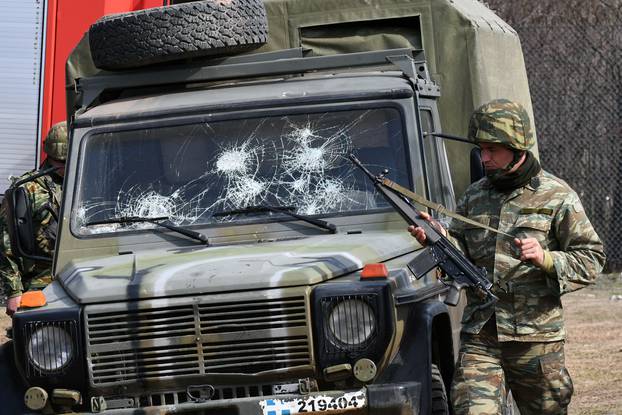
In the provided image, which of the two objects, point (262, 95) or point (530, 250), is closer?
point (530, 250)

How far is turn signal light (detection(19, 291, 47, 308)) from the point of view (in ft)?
18.5

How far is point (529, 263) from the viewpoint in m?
5.55

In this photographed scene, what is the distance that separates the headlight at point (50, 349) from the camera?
558 centimetres

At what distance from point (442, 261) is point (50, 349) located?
5.46ft

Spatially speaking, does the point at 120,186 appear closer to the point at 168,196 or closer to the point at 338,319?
the point at 168,196

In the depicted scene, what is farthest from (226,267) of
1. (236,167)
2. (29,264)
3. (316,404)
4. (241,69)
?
(29,264)

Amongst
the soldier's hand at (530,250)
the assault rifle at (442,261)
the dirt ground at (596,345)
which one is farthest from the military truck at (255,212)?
the dirt ground at (596,345)

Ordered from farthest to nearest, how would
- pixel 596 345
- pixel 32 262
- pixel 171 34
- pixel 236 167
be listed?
pixel 596 345 < pixel 32 262 < pixel 171 34 < pixel 236 167

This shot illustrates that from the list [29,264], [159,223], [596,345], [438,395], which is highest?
[159,223]

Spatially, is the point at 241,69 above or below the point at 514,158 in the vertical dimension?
above

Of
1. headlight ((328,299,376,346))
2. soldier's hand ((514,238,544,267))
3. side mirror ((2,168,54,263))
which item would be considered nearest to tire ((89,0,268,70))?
side mirror ((2,168,54,263))

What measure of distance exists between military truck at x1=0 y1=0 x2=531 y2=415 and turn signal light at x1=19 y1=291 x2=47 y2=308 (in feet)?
0.10

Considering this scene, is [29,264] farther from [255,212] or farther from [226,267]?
[226,267]

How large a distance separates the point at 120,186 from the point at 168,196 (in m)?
0.25
